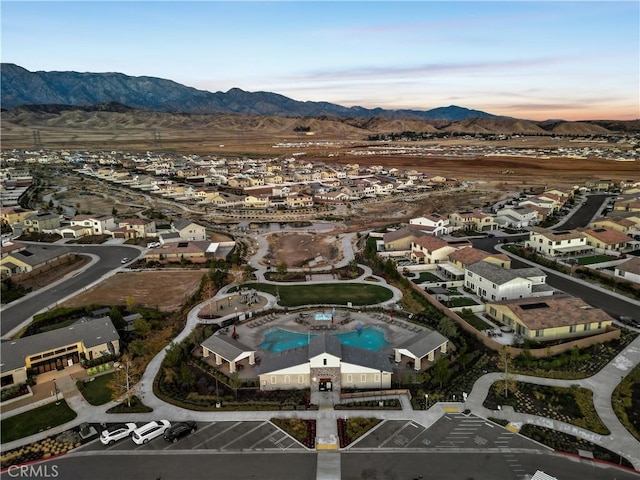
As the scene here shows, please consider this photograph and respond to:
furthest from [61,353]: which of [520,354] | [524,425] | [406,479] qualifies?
[520,354]

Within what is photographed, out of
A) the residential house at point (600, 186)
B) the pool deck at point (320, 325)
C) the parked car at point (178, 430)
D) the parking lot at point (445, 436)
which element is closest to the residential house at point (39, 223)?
the pool deck at point (320, 325)

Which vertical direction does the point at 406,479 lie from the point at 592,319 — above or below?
below

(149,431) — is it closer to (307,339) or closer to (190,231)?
(307,339)

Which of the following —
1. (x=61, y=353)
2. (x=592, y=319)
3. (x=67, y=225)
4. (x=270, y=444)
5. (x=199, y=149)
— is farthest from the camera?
(x=199, y=149)

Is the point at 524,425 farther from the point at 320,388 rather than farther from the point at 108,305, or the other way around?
the point at 108,305

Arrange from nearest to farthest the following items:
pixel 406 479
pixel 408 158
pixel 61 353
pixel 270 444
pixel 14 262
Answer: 1. pixel 406 479
2. pixel 270 444
3. pixel 61 353
4. pixel 14 262
5. pixel 408 158

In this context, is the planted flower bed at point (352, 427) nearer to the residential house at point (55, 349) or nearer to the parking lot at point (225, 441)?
the parking lot at point (225, 441)

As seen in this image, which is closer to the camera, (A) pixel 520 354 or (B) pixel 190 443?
(B) pixel 190 443

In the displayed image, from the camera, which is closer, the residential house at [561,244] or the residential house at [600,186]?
the residential house at [561,244]
